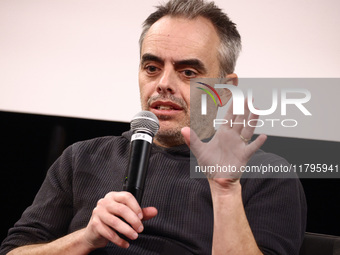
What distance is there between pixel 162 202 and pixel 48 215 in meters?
Result: 0.43

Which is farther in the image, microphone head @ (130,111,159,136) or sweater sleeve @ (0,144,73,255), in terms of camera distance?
sweater sleeve @ (0,144,73,255)

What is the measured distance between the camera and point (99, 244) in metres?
0.95

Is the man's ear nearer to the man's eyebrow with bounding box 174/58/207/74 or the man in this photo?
the man

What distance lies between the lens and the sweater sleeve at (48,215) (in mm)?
1252

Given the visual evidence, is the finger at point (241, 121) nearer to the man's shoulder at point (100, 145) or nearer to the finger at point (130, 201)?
the finger at point (130, 201)

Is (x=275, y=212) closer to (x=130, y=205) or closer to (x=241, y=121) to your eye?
(x=241, y=121)

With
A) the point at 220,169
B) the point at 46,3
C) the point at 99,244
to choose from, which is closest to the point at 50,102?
the point at 46,3

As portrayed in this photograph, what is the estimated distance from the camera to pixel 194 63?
134 centimetres

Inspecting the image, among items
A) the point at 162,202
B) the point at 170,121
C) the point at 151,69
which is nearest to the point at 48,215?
the point at 162,202

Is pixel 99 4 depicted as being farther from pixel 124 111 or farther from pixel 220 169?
pixel 220 169

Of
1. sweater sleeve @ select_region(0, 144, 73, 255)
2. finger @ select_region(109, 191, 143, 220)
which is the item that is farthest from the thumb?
sweater sleeve @ select_region(0, 144, 73, 255)

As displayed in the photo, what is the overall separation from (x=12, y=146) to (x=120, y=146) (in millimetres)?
1069

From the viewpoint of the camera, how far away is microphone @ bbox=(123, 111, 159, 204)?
0.79m

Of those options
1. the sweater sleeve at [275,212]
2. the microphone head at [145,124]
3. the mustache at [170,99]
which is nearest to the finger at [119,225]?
the microphone head at [145,124]
